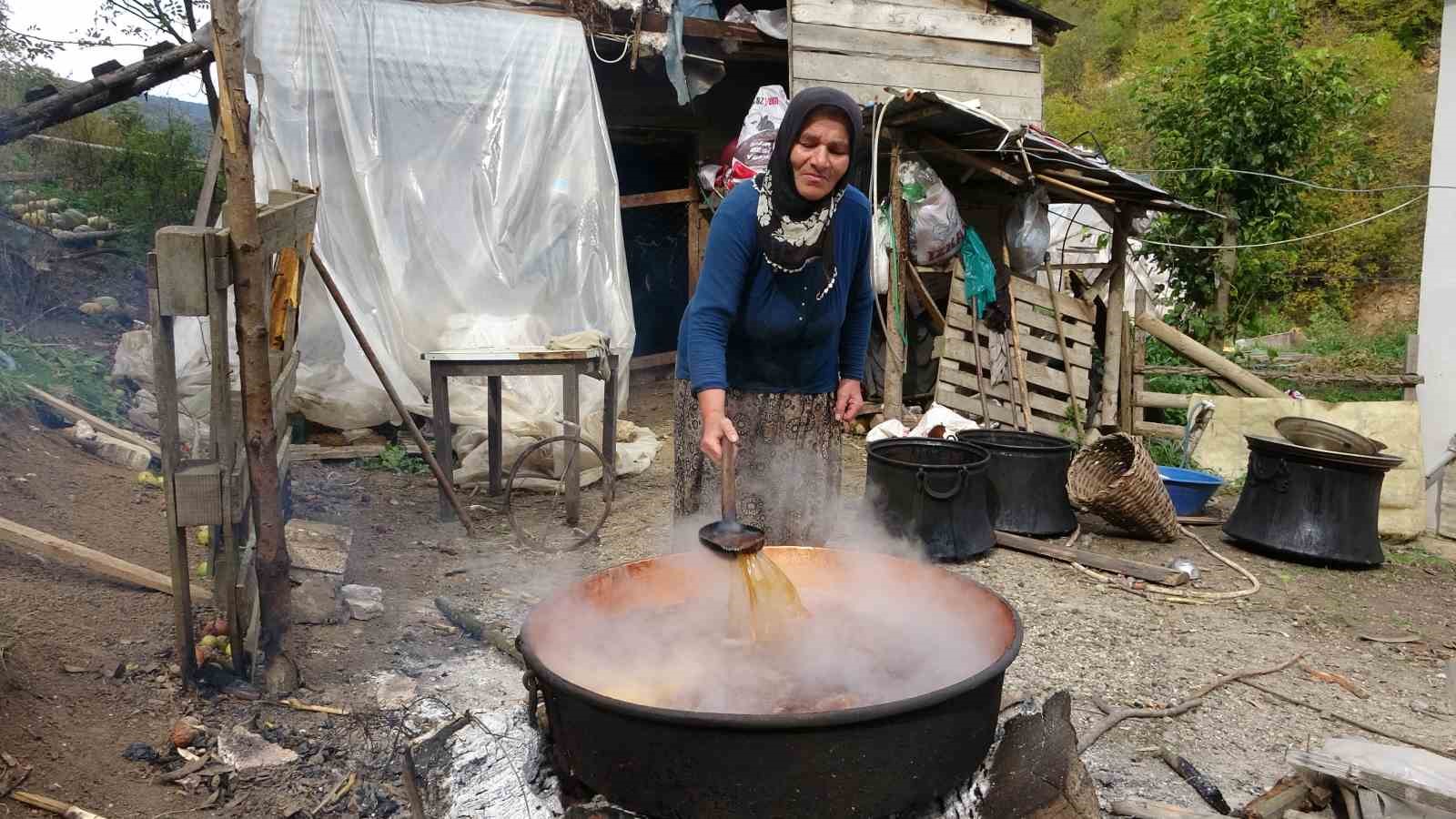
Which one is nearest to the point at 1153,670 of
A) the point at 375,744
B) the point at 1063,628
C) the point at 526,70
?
the point at 1063,628

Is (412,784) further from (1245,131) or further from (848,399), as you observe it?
(1245,131)

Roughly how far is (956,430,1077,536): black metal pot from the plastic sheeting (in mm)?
2856

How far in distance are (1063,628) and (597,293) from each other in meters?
4.26

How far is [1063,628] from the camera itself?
434 centimetres

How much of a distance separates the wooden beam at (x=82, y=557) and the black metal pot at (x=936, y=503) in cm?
333

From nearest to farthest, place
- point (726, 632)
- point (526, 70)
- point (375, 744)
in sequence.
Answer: point (726, 632), point (375, 744), point (526, 70)

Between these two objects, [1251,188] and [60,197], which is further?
[1251,188]

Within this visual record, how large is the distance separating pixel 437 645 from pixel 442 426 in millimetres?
1807

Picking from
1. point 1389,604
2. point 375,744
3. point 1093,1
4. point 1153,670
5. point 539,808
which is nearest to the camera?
point 539,808

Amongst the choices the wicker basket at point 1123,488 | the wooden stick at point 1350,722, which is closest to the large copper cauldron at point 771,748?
the wooden stick at point 1350,722

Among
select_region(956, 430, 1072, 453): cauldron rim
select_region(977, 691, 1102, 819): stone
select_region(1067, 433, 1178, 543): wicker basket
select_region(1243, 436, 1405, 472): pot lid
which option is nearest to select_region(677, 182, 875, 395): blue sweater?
select_region(977, 691, 1102, 819): stone

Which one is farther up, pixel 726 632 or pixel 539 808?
pixel 726 632

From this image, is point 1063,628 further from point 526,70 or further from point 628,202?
point 628,202

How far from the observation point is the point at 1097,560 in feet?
17.1
